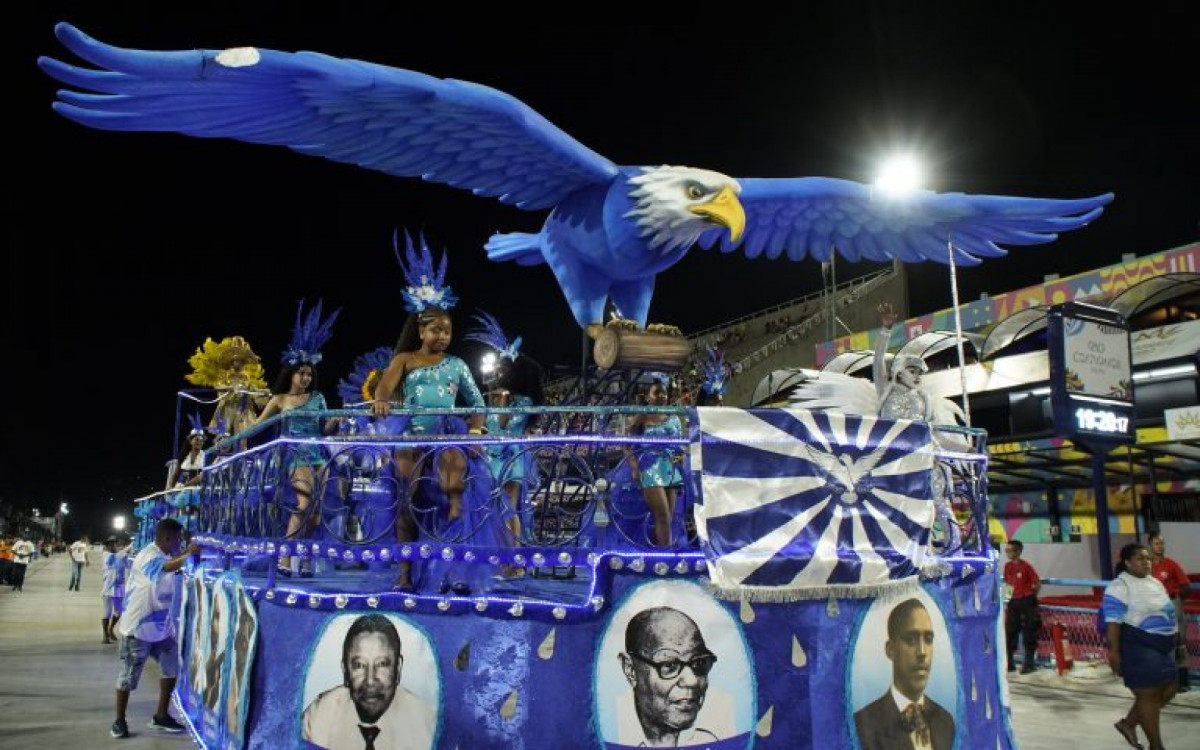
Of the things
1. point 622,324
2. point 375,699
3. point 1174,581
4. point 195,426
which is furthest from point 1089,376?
point 195,426

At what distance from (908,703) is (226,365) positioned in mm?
9753

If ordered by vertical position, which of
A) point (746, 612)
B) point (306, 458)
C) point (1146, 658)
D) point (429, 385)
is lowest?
point (1146, 658)

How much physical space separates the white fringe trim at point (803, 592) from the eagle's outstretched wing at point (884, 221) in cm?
358

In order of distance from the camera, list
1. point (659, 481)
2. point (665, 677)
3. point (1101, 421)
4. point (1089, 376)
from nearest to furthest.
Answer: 1. point (665, 677)
2. point (659, 481)
3. point (1101, 421)
4. point (1089, 376)

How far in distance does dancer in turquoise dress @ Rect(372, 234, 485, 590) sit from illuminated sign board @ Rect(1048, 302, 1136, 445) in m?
8.44

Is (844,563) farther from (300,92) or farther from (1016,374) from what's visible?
(1016,374)

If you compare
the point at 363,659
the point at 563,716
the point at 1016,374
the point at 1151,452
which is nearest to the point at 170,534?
the point at 363,659

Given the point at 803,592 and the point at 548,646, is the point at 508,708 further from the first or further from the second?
the point at 803,592

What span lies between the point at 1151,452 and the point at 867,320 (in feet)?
45.7

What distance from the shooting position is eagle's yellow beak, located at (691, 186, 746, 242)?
701 centimetres

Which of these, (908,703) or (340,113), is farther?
(340,113)

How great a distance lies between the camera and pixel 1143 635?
6.83 meters

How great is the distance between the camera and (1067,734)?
8.09 meters

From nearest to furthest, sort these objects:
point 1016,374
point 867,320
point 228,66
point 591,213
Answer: point 228,66, point 591,213, point 1016,374, point 867,320
